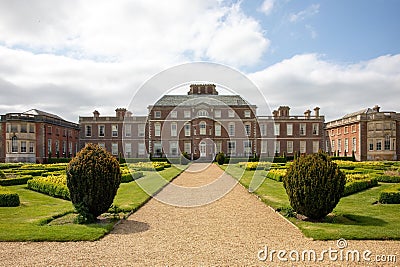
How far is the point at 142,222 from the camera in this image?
26.9 ft

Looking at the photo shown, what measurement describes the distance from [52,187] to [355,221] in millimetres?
9506

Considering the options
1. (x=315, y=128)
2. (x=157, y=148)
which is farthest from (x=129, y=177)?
(x=315, y=128)

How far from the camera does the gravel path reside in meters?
5.38

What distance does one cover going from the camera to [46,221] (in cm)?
803

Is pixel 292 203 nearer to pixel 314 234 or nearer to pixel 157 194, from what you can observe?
pixel 314 234

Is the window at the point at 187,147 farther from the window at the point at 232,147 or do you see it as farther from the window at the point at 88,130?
the window at the point at 88,130

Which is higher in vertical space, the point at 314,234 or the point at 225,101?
the point at 225,101

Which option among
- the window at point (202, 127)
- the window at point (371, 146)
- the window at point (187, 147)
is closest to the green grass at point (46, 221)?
the window at point (371, 146)

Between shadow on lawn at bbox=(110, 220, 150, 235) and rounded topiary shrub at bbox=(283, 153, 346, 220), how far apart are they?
3364 millimetres

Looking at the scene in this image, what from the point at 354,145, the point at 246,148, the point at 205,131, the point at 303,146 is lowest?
the point at 246,148

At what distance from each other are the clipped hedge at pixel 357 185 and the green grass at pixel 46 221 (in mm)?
6718

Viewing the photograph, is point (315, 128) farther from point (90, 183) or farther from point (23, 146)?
point (90, 183)

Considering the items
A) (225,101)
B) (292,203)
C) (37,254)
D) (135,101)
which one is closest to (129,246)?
(37,254)

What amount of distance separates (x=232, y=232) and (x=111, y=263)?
8.91 ft
